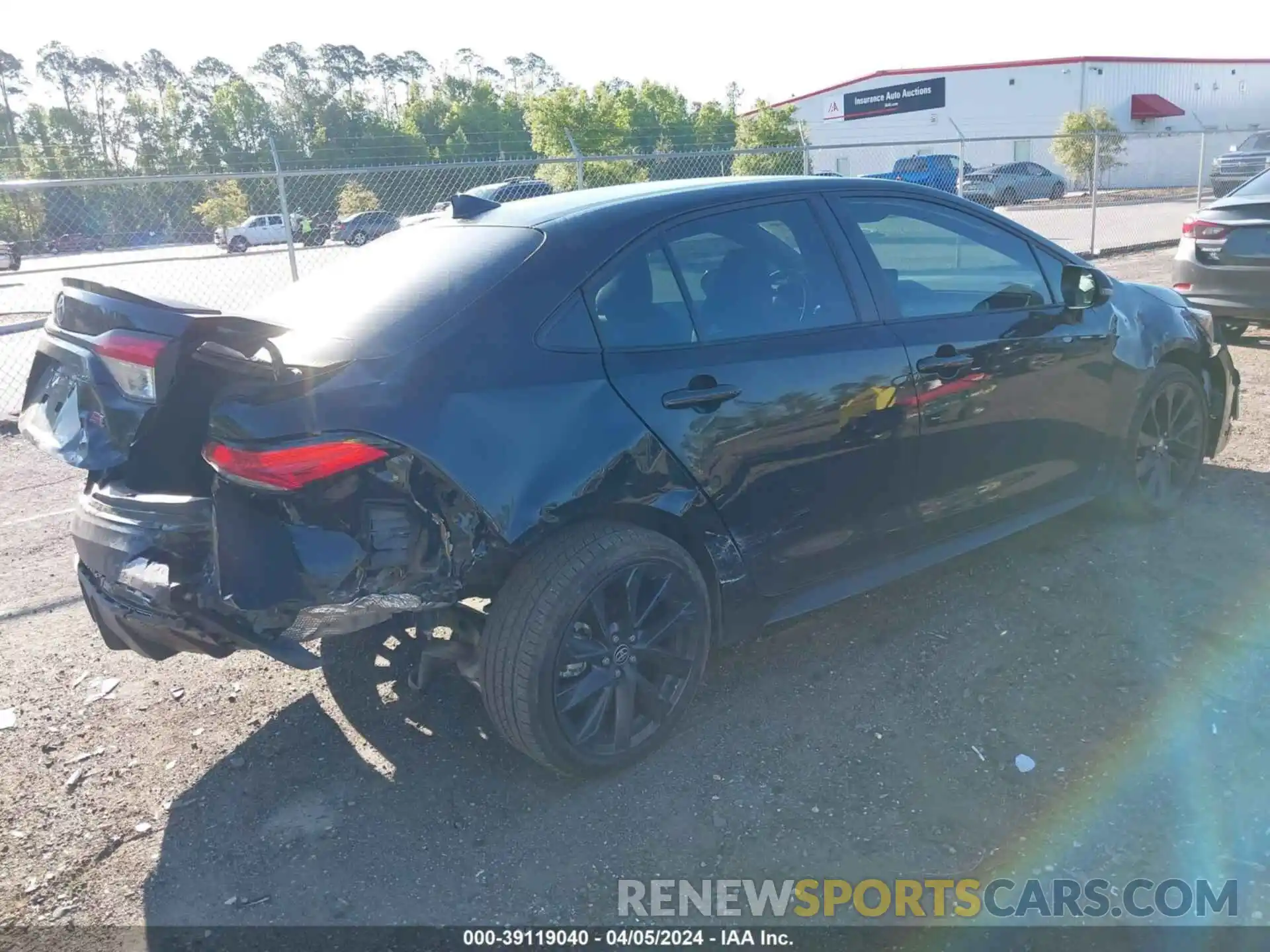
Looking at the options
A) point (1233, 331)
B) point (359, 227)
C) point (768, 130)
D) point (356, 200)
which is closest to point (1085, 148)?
point (768, 130)

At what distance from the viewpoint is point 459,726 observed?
335 centimetres

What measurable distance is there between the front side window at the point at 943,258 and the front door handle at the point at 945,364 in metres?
0.17

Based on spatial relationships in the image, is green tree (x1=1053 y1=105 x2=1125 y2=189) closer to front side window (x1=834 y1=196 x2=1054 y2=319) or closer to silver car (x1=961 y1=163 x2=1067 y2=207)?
silver car (x1=961 y1=163 x2=1067 y2=207)

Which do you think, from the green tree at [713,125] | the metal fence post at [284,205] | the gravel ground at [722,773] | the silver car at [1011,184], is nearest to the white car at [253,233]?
the metal fence post at [284,205]

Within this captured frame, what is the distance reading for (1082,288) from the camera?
4195 millimetres

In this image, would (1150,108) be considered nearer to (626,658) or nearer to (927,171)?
(927,171)

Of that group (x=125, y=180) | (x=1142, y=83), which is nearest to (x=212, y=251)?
(x=125, y=180)

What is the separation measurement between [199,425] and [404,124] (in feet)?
178

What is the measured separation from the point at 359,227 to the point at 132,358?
40.5 ft

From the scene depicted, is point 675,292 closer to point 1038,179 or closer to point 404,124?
point 1038,179

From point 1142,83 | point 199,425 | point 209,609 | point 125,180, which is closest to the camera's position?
point 209,609

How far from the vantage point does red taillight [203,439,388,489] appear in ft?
8.32

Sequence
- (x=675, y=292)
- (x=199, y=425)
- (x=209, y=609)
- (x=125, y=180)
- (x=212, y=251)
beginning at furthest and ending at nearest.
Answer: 1. (x=212, y=251)
2. (x=125, y=180)
3. (x=675, y=292)
4. (x=199, y=425)
5. (x=209, y=609)

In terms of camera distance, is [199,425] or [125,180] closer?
[199,425]
